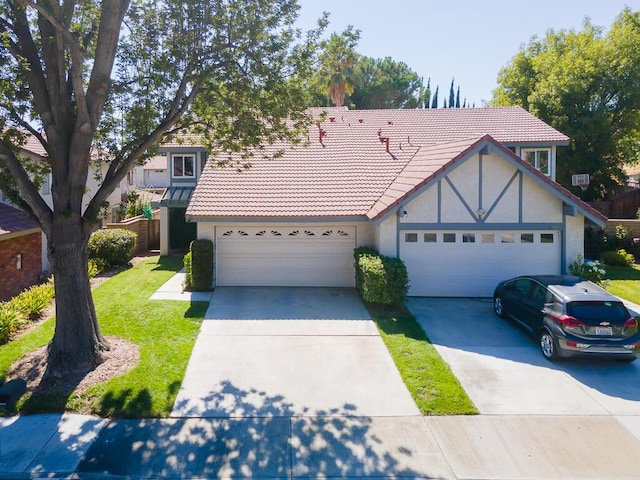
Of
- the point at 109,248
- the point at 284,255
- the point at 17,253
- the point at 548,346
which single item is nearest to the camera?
the point at 548,346

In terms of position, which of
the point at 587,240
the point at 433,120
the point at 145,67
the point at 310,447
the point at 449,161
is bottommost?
the point at 310,447

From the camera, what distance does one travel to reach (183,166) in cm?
2277

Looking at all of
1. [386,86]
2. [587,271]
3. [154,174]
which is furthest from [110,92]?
[154,174]

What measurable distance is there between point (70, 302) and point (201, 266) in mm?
5854

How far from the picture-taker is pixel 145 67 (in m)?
10.6

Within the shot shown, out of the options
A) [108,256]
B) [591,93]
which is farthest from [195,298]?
[591,93]

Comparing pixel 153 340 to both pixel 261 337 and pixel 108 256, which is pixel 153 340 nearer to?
pixel 261 337

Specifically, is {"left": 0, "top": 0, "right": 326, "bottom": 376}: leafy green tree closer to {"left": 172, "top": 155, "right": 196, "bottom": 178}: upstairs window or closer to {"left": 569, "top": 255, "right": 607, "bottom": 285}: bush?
{"left": 569, "top": 255, "right": 607, "bottom": 285}: bush

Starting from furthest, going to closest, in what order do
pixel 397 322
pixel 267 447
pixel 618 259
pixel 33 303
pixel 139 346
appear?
pixel 618 259, pixel 33 303, pixel 397 322, pixel 139 346, pixel 267 447

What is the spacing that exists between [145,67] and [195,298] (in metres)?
6.58

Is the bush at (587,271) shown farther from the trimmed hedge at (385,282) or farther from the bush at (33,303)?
the bush at (33,303)

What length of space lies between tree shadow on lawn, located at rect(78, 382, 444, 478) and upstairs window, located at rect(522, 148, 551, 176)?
16.9 meters

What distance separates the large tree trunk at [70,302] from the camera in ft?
29.6

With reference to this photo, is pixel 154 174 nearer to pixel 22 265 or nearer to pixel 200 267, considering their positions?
pixel 22 265
